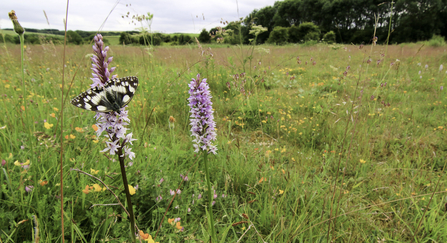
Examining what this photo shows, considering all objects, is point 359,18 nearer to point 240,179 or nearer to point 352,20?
point 352,20

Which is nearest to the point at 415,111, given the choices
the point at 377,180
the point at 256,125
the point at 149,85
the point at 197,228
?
the point at 377,180

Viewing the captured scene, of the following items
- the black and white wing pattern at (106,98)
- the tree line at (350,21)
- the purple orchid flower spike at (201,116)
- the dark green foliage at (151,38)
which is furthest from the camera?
the tree line at (350,21)

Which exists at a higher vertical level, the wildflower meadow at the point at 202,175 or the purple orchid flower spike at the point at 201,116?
the purple orchid flower spike at the point at 201,116

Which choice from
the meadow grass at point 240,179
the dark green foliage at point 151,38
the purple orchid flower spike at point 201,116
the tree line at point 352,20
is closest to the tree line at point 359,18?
the tree line at point 352,20

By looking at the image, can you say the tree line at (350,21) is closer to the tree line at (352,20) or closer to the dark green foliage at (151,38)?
the tree line at (352,20)

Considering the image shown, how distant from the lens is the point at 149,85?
13.4 feet

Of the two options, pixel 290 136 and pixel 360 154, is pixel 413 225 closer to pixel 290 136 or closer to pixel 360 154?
pixel 360 154

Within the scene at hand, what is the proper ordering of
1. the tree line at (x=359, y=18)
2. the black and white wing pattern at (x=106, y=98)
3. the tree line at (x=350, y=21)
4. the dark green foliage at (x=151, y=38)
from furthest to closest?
1. the tree line at (x=359, y=18)
2. the tree line at (x=350, y=21)
3. the dark green foliage at (x=151, y=38)
4. the black and white wing pattern at (x=106, y=98)

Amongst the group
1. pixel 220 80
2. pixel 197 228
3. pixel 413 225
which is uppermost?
pixel 220 80

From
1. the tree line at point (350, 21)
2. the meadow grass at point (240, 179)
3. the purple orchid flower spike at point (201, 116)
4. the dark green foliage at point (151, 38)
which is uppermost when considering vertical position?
the tree line at point (350, 21)

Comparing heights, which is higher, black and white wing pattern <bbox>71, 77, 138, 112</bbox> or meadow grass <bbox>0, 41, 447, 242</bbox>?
black and white wing pattern <bbox>71, 77, 138, 112</bbox>

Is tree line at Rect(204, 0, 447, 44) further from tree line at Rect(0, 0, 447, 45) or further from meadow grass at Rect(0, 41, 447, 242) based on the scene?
meadow grass at Rect(0, 41, 447, 242)

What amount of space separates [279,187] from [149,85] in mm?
3161

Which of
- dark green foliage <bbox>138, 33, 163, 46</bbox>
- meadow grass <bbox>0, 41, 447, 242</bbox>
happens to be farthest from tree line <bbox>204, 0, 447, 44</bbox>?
meadow grass <bbox>0, 41, 447, 242</bbox>
